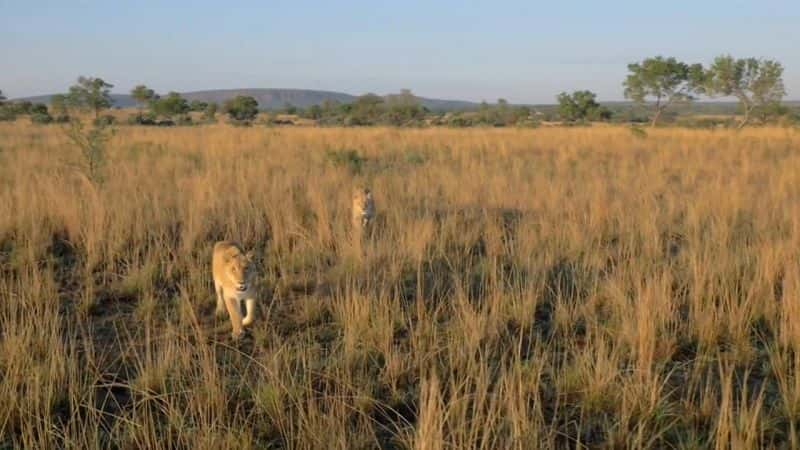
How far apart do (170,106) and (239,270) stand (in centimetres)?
4498

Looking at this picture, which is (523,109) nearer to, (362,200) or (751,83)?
(751,83)

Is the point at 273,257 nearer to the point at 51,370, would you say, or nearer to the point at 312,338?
the point at 312,338

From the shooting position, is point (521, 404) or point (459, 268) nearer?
point (521, 404)

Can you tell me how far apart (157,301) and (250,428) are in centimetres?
204

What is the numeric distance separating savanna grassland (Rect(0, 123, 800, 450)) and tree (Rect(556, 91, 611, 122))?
43350 mm

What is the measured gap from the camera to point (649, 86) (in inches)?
1636

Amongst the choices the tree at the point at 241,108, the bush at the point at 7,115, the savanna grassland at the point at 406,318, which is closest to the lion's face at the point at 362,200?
the savanna grassland at the point at 406,318

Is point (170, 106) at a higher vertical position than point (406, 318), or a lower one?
higher

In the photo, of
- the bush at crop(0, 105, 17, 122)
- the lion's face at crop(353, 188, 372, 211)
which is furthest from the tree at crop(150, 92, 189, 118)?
the lion's face at crop(353, 188, 372, 211)

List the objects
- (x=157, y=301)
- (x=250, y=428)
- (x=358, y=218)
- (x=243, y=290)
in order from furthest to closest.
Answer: (x=358, y=218)
(x=157, y=301)
(x=243, y=290)
(x=250, y=428)

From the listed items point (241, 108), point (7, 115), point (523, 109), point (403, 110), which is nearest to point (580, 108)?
point (523, 109)

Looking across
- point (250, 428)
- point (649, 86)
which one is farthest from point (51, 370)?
point (649, 86)

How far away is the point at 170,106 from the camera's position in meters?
44.8

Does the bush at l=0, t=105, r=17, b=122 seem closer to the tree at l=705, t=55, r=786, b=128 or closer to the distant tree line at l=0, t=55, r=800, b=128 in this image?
the distant tree line at l=0, t=55, r=800, b=128
